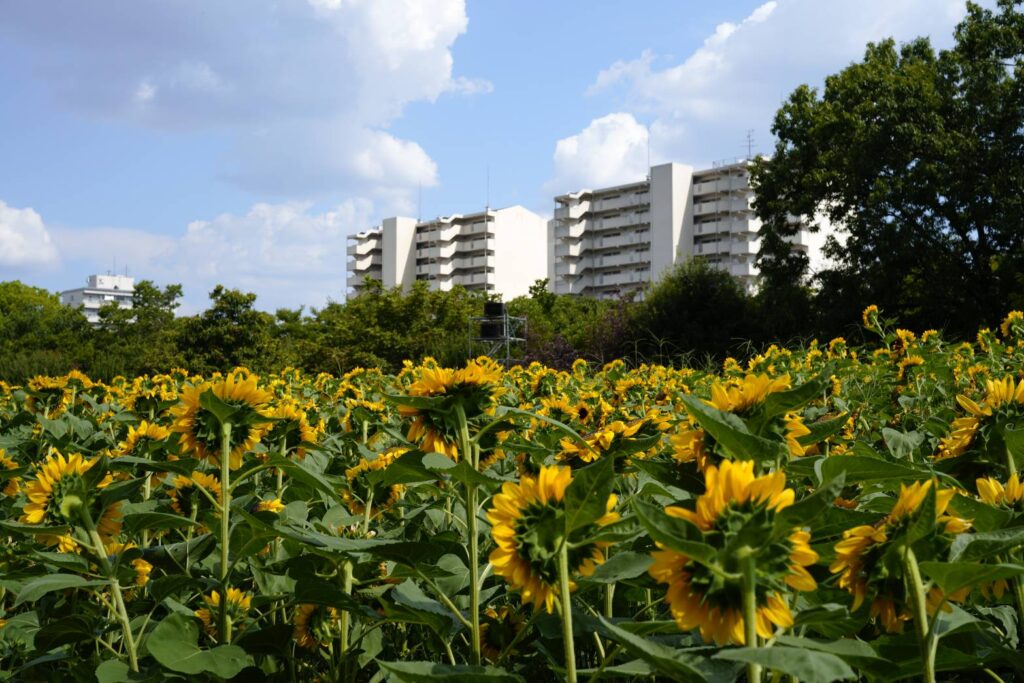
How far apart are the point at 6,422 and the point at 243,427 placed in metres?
2.27

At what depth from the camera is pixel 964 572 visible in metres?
0.73

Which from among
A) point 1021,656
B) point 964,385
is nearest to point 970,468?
point 1021,656

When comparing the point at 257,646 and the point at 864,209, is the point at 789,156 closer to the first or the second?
the point at 864,209

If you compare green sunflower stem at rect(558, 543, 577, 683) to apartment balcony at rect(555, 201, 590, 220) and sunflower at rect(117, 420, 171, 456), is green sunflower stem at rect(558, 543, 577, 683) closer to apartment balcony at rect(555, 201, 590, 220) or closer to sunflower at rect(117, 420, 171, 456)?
sunflower at rect(117, 420, 171, 456)

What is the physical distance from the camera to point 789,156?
24.9 m

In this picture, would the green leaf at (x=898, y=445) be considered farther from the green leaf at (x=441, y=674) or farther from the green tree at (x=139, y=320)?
the green tree at (x=139, y=320)

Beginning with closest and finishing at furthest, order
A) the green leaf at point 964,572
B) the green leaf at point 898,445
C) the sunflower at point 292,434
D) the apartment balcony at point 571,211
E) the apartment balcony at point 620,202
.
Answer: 1. the green leaf at point 964,572
2. the green leaf at point 898,445
3. the sunflower at point 292,434
4. the apartment balcony at point 620,202
5. the apartment balcony at point 571,211

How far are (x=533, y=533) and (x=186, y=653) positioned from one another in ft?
1.78

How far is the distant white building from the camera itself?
383 ft

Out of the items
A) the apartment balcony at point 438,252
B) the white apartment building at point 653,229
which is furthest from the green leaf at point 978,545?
the apartment balcony at point 438,252

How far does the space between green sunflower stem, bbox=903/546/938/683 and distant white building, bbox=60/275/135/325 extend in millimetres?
124806

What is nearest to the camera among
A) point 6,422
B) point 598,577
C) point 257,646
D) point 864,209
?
point 598,577

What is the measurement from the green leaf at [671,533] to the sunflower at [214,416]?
2.72 feet

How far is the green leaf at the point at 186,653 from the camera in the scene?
106cm
